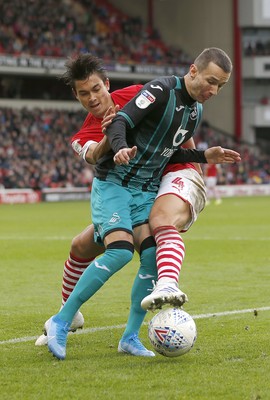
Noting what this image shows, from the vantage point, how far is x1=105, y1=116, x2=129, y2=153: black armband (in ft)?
18.5

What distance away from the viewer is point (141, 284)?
237 inches

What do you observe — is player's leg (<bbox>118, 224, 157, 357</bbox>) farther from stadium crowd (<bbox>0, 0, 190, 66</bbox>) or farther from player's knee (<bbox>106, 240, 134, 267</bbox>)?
stadium crowd (<bbox>0, 0, 190, 66</bbox>)

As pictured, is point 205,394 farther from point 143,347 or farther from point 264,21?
point 264,21

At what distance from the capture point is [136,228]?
20.0 ft

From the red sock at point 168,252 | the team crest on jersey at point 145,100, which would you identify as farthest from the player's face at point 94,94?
the red sock at point 168,252

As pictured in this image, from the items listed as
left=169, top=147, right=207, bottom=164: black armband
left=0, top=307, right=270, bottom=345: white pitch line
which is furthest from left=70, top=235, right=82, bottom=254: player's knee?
left=169, top=147, right=207, bottom=164: black armband

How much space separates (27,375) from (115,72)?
40304 mm

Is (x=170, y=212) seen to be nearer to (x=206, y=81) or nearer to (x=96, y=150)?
(x=96, y=150)

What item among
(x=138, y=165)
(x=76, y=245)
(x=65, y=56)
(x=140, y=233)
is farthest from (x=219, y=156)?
(x=65, y=56)

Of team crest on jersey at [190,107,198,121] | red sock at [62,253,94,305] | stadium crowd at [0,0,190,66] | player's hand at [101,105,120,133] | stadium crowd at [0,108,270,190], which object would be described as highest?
player's hand at [101,105,120,133]

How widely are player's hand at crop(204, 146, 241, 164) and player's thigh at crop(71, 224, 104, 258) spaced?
962 mm

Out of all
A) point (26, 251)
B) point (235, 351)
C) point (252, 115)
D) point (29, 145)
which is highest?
point (235, 351)

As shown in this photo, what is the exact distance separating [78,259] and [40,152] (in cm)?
3197

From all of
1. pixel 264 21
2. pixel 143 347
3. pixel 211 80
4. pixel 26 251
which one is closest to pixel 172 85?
pixel 211 80
